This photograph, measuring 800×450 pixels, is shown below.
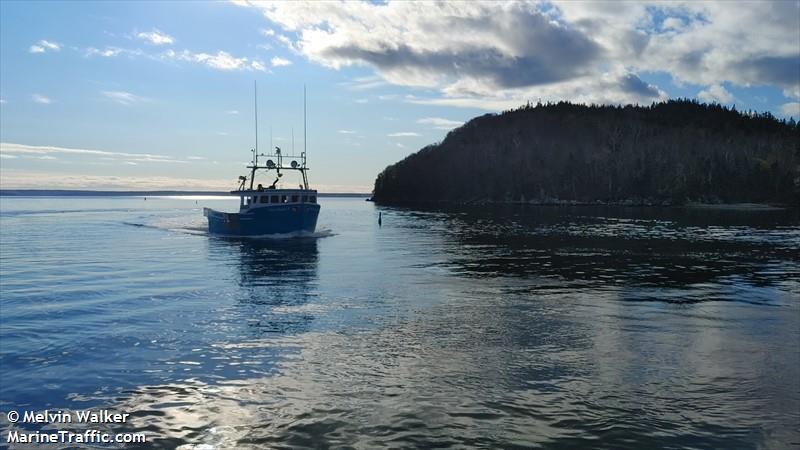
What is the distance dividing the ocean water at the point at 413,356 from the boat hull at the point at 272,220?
88.0ft

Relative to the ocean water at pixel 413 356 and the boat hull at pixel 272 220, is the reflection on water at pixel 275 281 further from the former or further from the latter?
the boat hull at pixel 272 220

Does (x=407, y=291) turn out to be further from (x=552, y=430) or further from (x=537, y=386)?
(x=552, y=430)

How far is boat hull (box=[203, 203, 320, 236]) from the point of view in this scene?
62562 mm

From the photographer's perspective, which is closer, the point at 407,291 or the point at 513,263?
the point at 407,291

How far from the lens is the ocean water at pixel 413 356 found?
10992 millimetres

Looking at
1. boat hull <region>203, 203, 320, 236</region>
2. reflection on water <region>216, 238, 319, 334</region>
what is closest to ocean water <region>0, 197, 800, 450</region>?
reflection on water <region>216, 238, 319, 334</region>

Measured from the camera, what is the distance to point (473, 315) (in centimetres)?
2194

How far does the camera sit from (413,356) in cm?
1594

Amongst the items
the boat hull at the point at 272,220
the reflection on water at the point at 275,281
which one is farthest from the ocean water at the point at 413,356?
the boat hull at the point at 272,220

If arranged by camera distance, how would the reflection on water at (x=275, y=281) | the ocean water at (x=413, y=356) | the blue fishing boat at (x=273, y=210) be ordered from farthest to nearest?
the blue fishing boat at (x=273, y=210) < the reflection on water at (x=275, y=281) < the ocean water at (x=413, y=356)

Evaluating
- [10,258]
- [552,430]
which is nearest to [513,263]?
[552,430]

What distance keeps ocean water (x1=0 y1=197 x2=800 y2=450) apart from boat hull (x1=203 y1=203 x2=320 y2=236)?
Result: 26830 millimetres

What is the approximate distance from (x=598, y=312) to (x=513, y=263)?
18050 mm

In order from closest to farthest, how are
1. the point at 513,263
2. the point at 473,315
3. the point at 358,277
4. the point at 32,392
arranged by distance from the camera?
1. the point at 32,392
2. the point at 473,315
3. the point at 358,277
4. the point at 513,263
